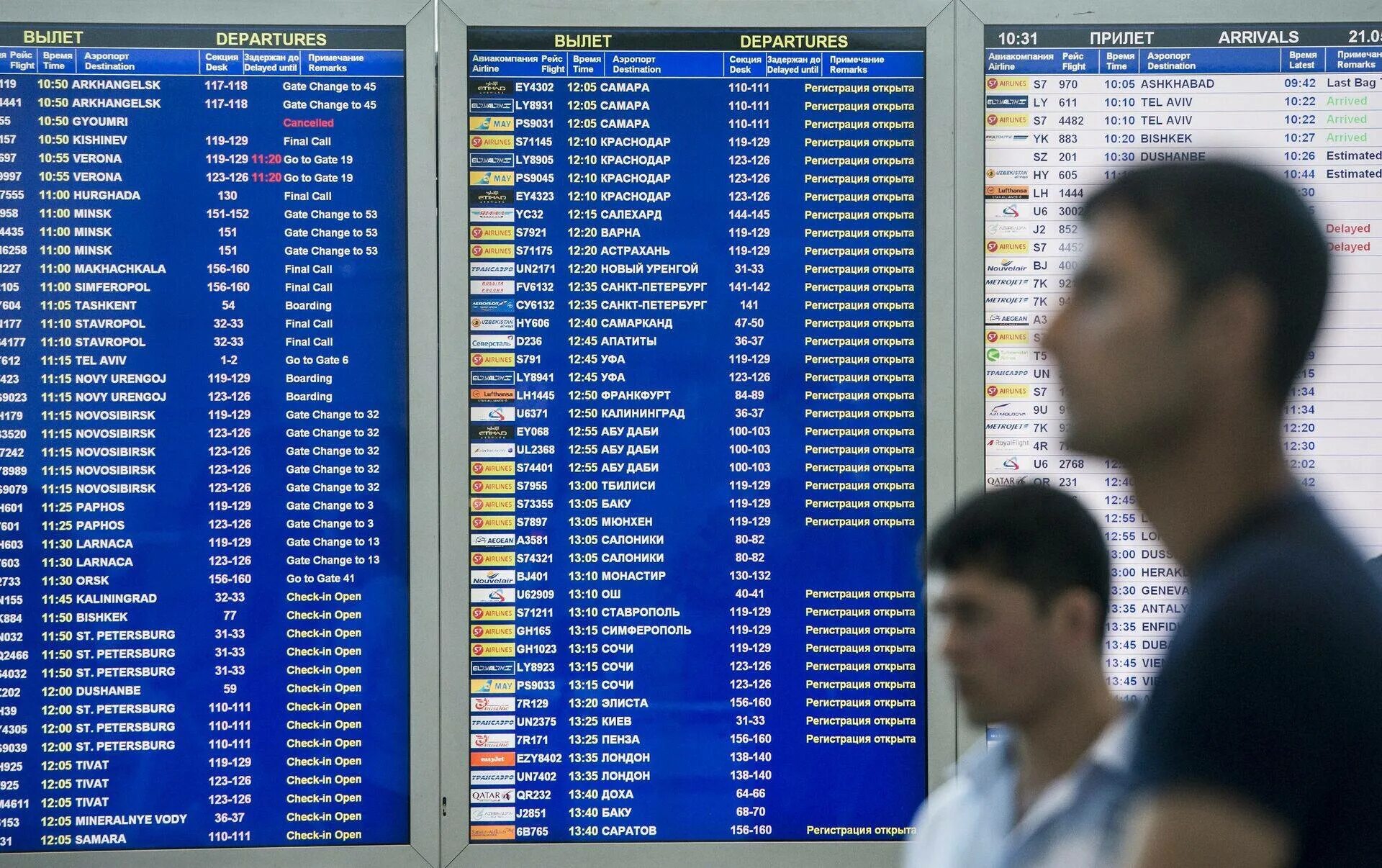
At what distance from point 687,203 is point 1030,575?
4.48 ft

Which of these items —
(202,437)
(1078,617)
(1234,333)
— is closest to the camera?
(1234,333)

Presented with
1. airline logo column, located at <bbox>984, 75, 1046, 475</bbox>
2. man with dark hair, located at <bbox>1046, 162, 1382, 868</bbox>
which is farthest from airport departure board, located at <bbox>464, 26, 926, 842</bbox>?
man with dark hair, located at <bbox>1046, 162, 1382, 868</bbox>

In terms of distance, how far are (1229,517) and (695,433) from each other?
1.75 metres

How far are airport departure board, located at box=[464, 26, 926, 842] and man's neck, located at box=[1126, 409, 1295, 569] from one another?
5.49 feet

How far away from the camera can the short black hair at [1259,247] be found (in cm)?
95

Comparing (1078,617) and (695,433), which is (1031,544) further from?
(695,433)

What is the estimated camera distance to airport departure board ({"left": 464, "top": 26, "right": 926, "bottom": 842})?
8.63ft

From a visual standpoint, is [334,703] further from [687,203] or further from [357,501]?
[687,203]

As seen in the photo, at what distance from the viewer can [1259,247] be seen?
3.13 ft

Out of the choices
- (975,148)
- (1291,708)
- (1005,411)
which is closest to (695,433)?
(1005,411)

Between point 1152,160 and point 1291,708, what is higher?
point 1152,160

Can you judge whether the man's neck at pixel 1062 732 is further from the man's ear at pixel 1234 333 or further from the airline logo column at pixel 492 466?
the airline logo column at pixel 492 466

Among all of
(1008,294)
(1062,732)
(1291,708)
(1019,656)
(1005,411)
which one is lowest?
(1062,732)

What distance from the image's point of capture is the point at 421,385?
103 inches
